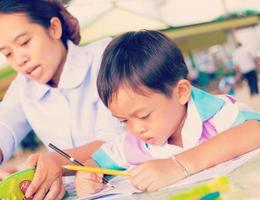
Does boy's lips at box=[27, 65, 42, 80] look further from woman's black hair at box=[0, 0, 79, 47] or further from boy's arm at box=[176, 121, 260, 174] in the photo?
boy's arm at box=[176, 121, 260, 174]

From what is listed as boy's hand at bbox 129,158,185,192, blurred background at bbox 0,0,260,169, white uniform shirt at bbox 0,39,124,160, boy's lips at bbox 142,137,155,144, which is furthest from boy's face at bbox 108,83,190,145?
blurred background at bbox 0,0,260,169

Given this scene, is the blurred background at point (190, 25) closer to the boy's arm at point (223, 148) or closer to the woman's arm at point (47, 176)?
the woman's arm at point (47, 176)

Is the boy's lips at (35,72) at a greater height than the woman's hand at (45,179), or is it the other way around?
the boy's lips at (35,72)

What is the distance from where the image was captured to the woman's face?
2.98ft

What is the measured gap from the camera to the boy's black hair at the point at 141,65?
27.0 inches

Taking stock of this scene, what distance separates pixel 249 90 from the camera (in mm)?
1402

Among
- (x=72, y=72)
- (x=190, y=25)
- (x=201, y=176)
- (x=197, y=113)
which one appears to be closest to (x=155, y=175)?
(x=201, y=176)

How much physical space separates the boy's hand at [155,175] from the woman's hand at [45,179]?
156 millimetres

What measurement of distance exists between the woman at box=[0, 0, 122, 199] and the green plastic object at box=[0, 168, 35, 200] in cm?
20

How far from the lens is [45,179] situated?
2.29 ft

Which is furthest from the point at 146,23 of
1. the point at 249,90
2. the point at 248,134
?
the point at 248,134

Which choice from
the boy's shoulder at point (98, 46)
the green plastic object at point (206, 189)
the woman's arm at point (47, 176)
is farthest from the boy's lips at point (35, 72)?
the green plastic object at point (206, 189)

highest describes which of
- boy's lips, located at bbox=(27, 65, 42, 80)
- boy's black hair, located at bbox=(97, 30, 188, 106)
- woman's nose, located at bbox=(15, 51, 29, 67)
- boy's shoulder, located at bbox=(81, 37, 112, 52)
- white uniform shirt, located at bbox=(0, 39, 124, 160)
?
boy's black hair, located at bbox=(97, 30, 188, 106)

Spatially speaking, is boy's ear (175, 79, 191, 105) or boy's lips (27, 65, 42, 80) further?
boy's lips (27, 65, 42, 80)
